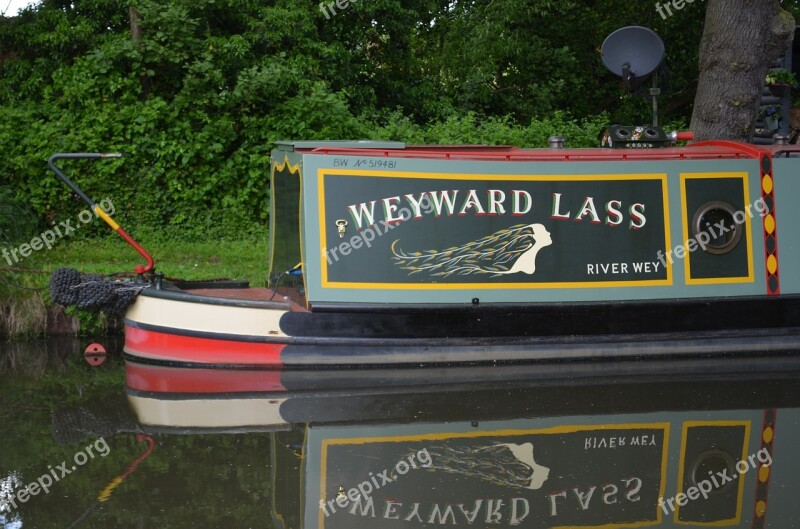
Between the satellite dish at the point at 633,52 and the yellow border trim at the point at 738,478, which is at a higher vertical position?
the satellite dish at the point at 633,52

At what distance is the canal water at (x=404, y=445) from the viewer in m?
6.00

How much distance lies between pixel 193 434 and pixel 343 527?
194 centimetres

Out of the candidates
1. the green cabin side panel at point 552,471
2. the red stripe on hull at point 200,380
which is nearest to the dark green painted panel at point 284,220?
the red stripe on hull at point 200,380

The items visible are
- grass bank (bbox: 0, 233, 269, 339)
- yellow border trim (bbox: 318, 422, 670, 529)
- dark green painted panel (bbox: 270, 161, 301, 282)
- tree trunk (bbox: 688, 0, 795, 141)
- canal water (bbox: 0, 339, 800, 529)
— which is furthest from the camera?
tree trunk (bbox: 688, 0, 795, 141)

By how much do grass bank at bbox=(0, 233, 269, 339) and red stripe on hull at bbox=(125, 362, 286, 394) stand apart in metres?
1.54

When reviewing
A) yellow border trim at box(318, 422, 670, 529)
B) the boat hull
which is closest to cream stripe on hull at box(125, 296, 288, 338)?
the boat hull

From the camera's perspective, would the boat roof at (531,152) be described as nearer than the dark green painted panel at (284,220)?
Yes

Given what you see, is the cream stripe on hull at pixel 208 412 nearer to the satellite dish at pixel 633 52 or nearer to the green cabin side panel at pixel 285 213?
the green cabin side panel at pixel 285 213

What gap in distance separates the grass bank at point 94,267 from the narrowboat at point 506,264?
1397mm

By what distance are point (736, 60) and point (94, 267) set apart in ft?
21.7

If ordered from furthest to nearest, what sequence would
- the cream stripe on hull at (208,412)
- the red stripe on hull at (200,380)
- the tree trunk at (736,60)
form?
the tree trunk at (736,60), the red stripe on hull at (200,380), the cream stripe on hull at (208,412)

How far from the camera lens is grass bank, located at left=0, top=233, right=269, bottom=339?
10039 millimetres

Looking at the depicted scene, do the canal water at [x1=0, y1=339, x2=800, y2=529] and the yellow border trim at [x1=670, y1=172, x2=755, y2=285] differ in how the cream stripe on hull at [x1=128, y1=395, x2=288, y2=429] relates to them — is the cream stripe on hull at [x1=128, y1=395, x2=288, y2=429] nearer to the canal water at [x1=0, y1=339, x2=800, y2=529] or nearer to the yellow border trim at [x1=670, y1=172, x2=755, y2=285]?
the canal water at [x1=0, y1=339, x2=800, y2=529]

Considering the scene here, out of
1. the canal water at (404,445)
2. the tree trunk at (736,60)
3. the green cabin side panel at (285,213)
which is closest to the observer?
the canal water at (404,445)
